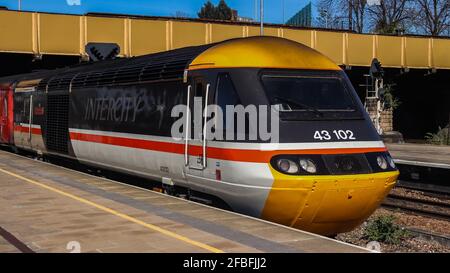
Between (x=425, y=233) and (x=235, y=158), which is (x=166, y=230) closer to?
(x=235, y=158)

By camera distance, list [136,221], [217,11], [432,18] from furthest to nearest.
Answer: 1. [217,11]
2. [432,18]
3. [136,221]

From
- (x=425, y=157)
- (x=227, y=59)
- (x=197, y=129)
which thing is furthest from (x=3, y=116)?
(x=425, y=157)

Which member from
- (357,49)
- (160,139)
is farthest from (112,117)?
(357,49)

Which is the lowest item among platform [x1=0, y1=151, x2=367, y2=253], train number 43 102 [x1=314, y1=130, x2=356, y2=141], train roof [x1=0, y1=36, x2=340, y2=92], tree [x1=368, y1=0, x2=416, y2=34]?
platform [x1=0, y1=151, x2=367, y2=253]

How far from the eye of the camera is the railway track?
11.9 meters

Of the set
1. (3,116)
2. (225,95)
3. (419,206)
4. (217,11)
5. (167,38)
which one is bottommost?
(419,206)

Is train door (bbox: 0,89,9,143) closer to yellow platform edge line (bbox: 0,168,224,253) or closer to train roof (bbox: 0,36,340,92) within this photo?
yellow platform edge line (bbox: 0,168,224,253)

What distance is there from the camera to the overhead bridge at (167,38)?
25.4m

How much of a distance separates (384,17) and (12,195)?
5210 cm

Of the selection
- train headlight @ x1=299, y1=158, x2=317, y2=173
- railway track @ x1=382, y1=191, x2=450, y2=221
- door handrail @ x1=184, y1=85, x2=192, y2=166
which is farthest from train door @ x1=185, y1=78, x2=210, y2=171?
railway track @ x1=382, y1=191, x2=450, y2=221

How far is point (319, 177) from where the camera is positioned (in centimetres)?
707

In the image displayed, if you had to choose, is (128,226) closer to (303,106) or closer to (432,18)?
(303,106)

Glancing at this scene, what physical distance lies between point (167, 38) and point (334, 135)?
21237 millimetres

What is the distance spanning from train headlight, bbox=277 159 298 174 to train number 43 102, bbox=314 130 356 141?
1.78ft
